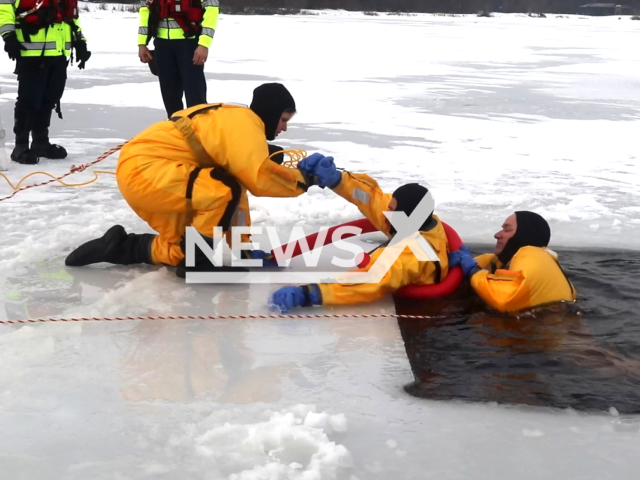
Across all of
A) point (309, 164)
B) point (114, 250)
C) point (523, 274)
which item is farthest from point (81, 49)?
point (523, 274)

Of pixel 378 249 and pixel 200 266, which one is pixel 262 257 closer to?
pixel 200 266

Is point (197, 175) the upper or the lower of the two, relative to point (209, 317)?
upper

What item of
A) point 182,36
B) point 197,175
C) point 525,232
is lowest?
point 525,232

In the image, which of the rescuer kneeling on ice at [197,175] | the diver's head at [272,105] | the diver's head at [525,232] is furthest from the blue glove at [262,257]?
the diver's head at [525,232]

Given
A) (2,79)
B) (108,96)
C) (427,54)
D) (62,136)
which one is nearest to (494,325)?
(62,136)

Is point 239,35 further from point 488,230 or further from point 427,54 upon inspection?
point 488,230

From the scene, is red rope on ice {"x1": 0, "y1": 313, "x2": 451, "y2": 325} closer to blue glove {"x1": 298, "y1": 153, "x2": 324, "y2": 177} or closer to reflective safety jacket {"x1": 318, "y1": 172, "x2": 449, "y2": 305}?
reflective safety jacket {"x1": 318, "y1": 172, "x2": 449, "y2": 305}

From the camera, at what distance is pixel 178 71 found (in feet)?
17.5

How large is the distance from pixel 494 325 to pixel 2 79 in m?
8.16

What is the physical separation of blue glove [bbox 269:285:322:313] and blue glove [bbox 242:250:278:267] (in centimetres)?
51

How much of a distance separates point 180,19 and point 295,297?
3020mm

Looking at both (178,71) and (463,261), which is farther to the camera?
(178,71)

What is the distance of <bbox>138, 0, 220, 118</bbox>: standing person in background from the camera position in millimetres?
5141

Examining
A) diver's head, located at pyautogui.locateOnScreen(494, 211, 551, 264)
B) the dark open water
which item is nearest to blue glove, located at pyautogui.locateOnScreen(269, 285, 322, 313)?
the dark open water
